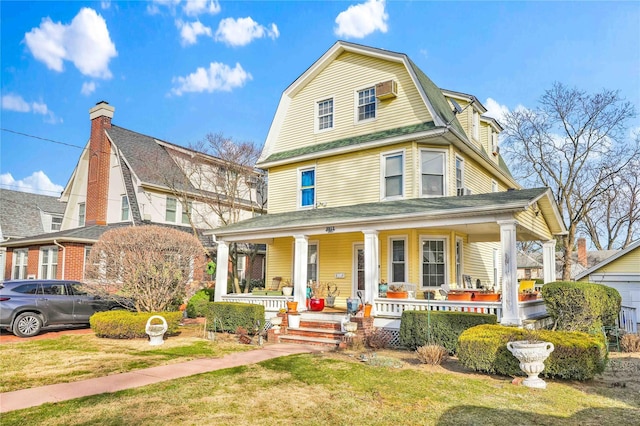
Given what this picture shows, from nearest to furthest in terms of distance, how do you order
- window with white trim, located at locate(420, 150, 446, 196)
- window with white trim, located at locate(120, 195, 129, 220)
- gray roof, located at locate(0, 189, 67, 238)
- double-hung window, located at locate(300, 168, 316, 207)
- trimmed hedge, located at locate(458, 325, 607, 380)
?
trimmed hedge, located at locate(458, 325, 607, 380) → window with white trim, located at locate(420, 150, 446, 196) → double-hung window, located at locate(300, 168, 316, 207) → window with white trim, located at locate(120, 195, 129, 220) → gray roof, located at locate(0, 189, 67, 238)

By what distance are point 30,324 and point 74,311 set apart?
4.01 ft

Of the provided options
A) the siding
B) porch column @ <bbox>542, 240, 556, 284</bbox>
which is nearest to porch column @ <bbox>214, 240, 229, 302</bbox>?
the siding

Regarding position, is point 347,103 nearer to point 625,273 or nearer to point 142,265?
point 142,265

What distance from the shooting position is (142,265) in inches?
521

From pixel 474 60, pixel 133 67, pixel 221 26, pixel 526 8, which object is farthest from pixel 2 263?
pixel 526 8

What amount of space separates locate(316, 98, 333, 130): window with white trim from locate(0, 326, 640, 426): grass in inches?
439

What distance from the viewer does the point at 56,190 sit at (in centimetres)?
3262

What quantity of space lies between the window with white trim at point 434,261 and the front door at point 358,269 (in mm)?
2253

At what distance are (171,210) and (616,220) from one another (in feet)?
136

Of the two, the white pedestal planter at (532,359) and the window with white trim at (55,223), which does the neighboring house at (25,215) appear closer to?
the window with white trim at (55,223)

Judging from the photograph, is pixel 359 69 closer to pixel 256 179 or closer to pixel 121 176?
pixel 256 179

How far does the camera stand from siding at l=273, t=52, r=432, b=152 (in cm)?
1554

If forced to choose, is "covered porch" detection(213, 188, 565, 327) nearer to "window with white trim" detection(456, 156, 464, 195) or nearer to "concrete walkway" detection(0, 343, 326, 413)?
"window with white trim" detection(456, 156, 464, 195)

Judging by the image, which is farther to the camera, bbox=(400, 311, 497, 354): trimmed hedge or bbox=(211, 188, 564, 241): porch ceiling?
bbox=(211, 188, 564, 241): porch ceiling
